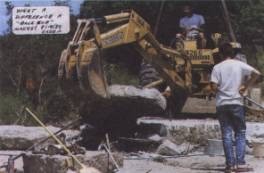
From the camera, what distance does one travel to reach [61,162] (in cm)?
820

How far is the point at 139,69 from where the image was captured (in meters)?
13.9

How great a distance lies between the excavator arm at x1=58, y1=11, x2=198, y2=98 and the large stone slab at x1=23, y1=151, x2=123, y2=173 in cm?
104

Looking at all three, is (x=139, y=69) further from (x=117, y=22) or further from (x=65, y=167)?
(x=65, y=167)

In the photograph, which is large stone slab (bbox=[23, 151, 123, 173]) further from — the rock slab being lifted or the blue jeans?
the rock slab being lifted

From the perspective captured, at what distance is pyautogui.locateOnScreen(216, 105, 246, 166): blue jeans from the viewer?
27.5 ft

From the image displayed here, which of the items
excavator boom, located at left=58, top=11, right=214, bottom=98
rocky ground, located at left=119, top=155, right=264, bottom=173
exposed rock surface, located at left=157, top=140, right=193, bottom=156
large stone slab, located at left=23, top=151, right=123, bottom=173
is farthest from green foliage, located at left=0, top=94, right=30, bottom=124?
large stone slab, located at left=23, top=151, right=123, bottom=173

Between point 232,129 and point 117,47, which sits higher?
point 117,47

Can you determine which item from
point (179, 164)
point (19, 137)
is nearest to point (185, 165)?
point (179, 164)

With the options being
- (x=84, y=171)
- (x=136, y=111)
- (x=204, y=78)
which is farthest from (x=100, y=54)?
(x=204, y=78)

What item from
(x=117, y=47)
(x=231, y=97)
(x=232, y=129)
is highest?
(x=117, y=47)

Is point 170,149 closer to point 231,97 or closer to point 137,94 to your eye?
point 137,94

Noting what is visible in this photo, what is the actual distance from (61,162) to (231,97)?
69.5 inches

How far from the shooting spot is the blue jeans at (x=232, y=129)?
329 inches

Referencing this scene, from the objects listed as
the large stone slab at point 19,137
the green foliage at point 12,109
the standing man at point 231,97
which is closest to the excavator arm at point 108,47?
the large stone slab at point 19,137
